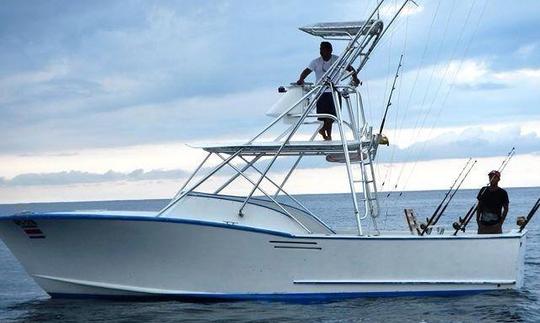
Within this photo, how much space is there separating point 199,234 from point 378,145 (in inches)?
143

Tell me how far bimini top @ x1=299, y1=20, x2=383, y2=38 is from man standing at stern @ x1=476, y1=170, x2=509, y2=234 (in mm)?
3338

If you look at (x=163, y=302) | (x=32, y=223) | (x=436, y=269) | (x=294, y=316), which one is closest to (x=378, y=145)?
(x=436, y=269)

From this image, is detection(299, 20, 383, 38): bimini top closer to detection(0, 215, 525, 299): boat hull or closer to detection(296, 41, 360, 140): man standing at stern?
detection(296, 41, 360, 140): man standing at stern

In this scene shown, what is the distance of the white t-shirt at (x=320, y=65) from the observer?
48.2 ft

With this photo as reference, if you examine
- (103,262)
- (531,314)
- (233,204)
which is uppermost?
(233,204)

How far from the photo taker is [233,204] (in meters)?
15.0

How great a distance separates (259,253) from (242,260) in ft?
0.98

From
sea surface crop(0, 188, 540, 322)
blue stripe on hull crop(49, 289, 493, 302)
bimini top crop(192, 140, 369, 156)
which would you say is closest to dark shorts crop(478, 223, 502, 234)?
sea surface crop(0, 188, 540, 322)

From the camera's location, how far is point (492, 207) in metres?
14.4

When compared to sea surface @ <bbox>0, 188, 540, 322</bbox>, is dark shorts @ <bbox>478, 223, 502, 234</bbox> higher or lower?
higher

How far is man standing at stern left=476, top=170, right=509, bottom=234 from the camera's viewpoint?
1434cm

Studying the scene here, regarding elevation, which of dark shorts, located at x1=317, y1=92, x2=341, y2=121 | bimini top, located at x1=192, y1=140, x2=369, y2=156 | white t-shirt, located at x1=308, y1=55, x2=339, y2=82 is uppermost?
white t-shirt, located at x1=308, y1=55, x2=339, y2=82

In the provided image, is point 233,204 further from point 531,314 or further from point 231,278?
point 531,314

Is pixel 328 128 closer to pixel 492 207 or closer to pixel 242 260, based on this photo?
pixel 242 260
